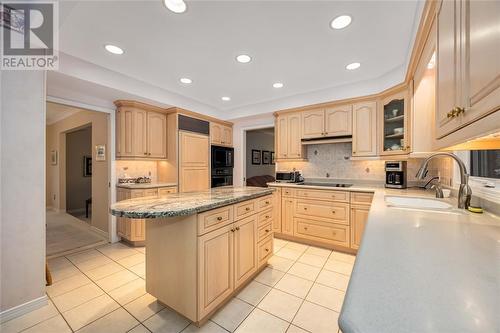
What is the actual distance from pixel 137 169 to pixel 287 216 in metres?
2.80

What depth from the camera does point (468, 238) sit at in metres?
→ 0.87

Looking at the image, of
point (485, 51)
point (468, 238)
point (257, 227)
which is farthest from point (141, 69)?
point (468, 238)

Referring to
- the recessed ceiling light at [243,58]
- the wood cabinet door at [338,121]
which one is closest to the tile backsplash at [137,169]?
the recessed ceiling light at [243,58]

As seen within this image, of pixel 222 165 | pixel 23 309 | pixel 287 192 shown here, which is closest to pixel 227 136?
pixel 222 165

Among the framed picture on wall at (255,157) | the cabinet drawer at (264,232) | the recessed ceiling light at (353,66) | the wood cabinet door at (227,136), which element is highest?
the recessed ceiling light at (353,66)

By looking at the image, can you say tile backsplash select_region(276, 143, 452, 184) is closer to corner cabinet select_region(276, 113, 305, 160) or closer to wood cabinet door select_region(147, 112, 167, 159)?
corner cabinet select_region(276, 113, 305, 160)

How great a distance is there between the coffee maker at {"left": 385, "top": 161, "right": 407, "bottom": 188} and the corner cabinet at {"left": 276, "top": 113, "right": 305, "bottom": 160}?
51.3 inches

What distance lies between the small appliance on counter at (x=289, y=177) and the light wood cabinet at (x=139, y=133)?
2.18 meters

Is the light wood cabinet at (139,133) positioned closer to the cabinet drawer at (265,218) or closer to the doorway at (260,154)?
the cabinet drawer at (265,218)

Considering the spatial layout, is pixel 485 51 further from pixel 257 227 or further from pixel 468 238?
pixel 257 227

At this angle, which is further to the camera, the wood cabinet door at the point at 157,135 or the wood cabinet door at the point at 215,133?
the wood cabinet door at the point at 215,133

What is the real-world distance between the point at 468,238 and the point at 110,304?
8.50ft

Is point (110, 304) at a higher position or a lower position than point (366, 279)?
lower

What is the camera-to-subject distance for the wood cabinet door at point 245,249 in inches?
73.9
